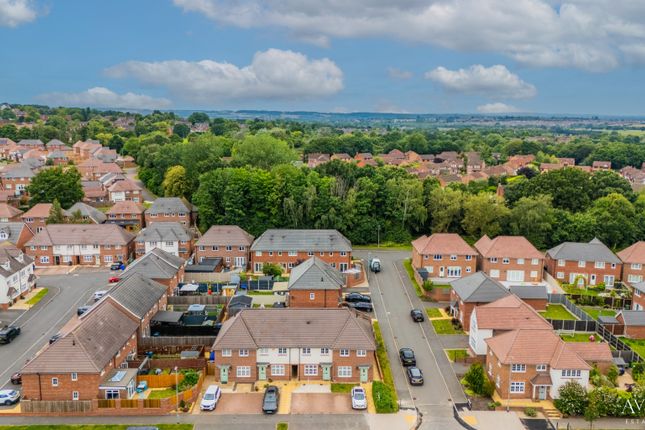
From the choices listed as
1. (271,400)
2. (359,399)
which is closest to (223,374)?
(271,400)

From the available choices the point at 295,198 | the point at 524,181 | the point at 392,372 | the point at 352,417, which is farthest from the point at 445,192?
the point at 352,417

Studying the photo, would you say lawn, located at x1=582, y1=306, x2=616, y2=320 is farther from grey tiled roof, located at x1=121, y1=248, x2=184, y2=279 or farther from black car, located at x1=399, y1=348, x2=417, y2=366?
grey tiled roof, located at x1=121, y1=248, x2=184, y2=279

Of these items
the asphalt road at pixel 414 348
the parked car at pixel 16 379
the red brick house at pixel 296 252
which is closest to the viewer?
the asphalt road at pixel 414 348

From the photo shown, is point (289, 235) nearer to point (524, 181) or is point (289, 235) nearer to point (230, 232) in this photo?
point (230, 232)

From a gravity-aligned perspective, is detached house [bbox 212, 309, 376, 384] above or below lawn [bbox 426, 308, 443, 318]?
above

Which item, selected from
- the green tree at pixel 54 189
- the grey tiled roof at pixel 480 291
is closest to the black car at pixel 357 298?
the grey tiled roof at pixel 480 291

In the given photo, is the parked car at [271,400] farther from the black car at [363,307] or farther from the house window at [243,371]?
the black car at [363,307]

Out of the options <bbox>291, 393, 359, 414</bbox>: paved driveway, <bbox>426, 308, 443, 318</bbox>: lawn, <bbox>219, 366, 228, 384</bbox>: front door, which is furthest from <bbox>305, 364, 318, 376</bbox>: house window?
<bbox>426, 308, 443, 318</bbox>: lawn
